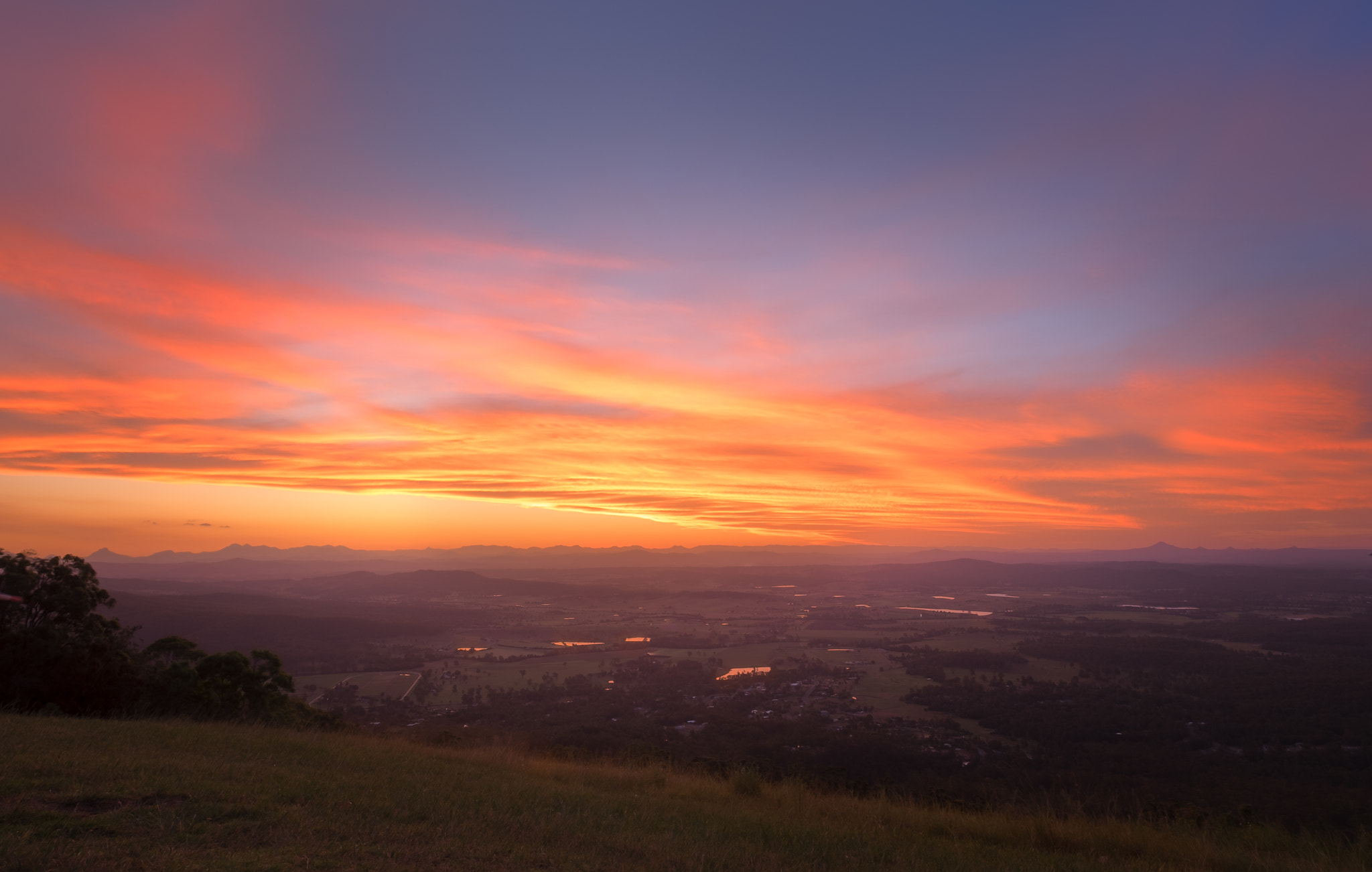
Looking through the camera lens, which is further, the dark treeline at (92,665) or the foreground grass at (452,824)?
the dark treeline at (92,665)

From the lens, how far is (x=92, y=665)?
1836 centimetres

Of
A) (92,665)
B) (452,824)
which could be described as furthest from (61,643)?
(452,824)

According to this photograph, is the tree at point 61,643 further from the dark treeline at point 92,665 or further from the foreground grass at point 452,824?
the foreground grass at point 452,824

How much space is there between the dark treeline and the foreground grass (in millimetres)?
6587

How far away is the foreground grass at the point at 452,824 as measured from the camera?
660cm

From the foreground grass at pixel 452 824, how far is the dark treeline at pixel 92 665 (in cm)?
659

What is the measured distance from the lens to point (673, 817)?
9828 millimetres

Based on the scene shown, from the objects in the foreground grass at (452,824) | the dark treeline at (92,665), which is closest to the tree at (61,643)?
the dark treeline at (92,665)

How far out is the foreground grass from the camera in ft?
21.6

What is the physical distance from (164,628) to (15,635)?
70.5 m

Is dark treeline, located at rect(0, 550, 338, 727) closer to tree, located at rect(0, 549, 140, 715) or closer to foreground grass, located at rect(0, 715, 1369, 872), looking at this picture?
tree, located at rect(0, 549, 140, 715)

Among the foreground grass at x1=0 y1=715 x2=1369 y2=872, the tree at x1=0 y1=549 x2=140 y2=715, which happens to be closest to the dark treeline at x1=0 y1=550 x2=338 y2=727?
the tree at x1=0 y1=549 x2=140 y2=715

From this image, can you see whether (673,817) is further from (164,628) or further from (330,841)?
(164,628)

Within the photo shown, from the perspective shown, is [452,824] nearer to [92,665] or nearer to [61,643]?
[92,665]
